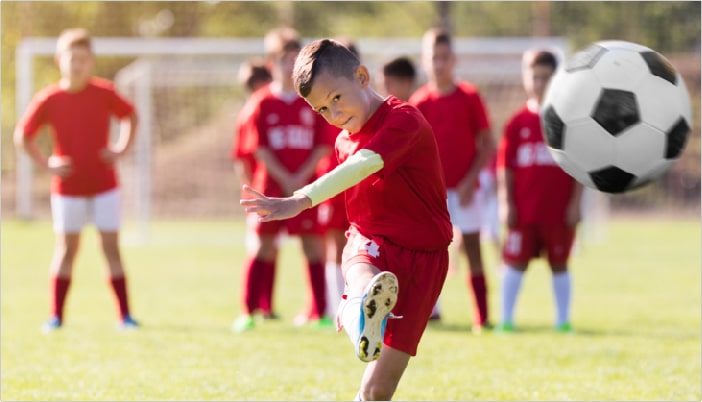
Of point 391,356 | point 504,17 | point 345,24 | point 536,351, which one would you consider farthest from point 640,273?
point 345,24

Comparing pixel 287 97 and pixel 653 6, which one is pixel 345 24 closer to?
pixel 653 6

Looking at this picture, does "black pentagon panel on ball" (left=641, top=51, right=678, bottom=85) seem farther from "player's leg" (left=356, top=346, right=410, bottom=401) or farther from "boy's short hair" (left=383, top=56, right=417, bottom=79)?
"boy's short hair" (left=383, top=56, right=417, bottom=79)

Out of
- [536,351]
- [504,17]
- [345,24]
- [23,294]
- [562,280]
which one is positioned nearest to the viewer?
[536,351]

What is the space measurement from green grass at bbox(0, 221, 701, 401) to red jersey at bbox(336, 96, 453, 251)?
1221 millimetres

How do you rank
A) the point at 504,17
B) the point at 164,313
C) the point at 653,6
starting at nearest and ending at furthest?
the point at 164,313 < the point at 653,6 < the point at 504,17

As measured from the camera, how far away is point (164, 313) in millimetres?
8180

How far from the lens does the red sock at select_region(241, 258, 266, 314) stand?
7.33 meters

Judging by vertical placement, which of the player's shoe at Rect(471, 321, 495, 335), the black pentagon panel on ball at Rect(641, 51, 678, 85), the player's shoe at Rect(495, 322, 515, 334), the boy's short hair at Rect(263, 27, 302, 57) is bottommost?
the player's shoe at Rect(471, 321, 495, 335)

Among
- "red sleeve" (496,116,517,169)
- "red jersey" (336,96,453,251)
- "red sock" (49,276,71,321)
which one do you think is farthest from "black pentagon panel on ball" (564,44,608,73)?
"red sock" (49,276,71,321)

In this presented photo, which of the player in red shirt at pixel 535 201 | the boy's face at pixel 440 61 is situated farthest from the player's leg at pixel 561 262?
the boy's face at pixel 440 61

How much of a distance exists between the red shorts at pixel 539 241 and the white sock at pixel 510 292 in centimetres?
10

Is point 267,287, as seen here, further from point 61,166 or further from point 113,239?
point 61,166

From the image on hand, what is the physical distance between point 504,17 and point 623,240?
986cm

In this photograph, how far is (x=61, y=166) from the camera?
22.7 feet
